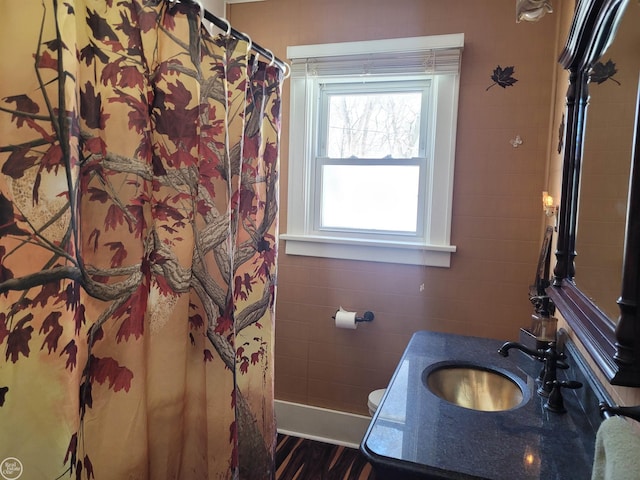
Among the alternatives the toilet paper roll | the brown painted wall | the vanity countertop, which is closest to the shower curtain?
the vanity countertop

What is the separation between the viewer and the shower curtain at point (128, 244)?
2.41ft

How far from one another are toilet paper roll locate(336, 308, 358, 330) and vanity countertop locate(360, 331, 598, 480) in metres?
0.89

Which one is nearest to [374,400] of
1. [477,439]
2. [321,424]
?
[321,424]

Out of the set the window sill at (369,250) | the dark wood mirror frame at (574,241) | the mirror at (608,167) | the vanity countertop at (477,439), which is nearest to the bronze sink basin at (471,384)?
the vanity countertop at (477,439)

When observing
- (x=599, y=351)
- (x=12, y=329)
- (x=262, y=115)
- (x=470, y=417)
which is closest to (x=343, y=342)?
(x=470, y=417)

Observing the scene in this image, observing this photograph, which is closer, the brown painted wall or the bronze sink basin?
the bronze sink basin

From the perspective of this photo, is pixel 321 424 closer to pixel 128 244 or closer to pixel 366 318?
pixel 366 318

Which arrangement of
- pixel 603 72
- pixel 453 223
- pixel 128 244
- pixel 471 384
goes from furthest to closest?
pixel 453 223, pixel 471 384, pixel 603 72, pixel 128 244

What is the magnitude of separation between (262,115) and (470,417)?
44.1 inches

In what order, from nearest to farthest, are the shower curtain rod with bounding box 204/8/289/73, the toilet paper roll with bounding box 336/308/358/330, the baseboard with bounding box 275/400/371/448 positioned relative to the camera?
the shower curtain rod with bounding box 204/8/289/73 → the toilet paper roll with bounding box 336/308/358/330 → the baseboard with bounding box 275/400/371/448

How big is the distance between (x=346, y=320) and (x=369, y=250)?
1.31 ft

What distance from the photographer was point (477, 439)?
102cm

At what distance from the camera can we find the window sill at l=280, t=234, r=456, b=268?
7.04 ft

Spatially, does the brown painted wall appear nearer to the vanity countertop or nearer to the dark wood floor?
the dark wood floor
